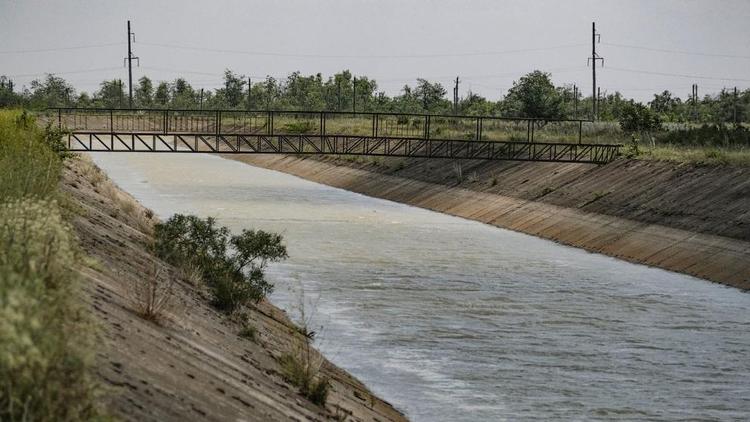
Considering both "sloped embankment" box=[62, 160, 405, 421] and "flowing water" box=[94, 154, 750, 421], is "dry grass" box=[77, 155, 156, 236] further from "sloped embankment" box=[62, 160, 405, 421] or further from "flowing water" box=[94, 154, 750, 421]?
"sloped embankment" box=[62, 160, 405, 421]

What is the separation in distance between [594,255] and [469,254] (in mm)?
5184

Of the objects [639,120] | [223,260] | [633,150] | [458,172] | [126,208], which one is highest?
[639,120]

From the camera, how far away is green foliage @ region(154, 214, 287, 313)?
87.5 feet

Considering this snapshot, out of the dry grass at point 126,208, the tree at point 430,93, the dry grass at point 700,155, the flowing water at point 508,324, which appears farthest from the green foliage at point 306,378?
the tree at point 430,93

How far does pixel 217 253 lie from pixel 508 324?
7771mm

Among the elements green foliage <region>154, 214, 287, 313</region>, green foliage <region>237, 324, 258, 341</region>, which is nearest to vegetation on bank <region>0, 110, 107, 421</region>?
green foliage <region>237, 324, 258, 341</region>

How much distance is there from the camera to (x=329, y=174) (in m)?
95.1

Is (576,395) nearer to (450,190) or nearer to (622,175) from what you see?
(622,175)

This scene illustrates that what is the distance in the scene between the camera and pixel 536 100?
113 metres

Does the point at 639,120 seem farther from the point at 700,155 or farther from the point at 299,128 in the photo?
the point at 299,128

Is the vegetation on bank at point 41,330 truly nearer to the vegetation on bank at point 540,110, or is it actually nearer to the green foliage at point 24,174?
the green foliage at point 24,174

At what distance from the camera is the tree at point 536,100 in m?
113

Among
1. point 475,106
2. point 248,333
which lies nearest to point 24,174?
point 248,333

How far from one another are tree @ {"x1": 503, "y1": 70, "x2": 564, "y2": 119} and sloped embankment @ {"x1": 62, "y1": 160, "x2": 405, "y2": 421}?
86464 millimetres
